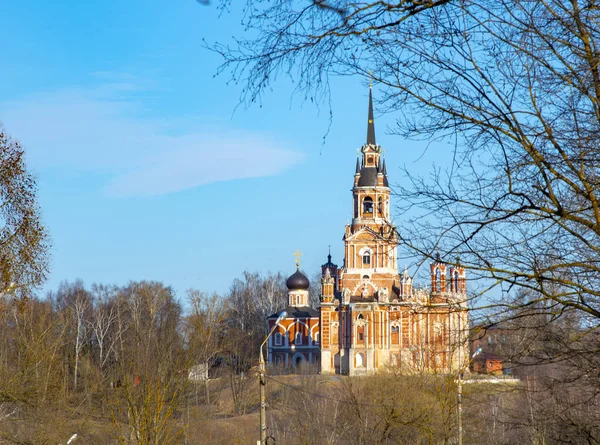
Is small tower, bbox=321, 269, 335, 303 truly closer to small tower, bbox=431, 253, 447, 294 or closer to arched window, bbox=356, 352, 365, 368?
arched window, bbox=356, 352, 365, 368

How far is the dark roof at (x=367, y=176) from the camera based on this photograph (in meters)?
63.2

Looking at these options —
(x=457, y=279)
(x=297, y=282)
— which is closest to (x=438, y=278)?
(x=457, y=279)

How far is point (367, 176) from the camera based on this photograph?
210 feet

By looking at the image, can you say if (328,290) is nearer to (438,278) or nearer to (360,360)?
(360,360)

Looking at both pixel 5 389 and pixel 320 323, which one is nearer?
pixel 5 389

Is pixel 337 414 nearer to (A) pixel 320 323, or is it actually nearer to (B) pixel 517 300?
(B) pixel 517 300

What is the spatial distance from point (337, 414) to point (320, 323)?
36035mm

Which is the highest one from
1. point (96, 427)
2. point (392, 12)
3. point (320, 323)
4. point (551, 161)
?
point (320, 323)

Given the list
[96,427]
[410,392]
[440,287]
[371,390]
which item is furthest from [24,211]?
[371,390]

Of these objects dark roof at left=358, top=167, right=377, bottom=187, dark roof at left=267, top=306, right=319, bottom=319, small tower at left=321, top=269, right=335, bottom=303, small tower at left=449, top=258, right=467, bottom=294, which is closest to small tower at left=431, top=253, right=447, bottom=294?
small tower at left=449, top=258, right=467, bottom=294

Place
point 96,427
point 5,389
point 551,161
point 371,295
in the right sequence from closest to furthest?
point 551,161 < point 5,389 < point 96,427 < point 371,295

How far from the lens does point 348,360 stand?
62.4 meters

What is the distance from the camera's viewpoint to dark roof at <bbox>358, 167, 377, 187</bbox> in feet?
208

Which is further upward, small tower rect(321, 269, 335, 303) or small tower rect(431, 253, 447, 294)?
small tower rect(321, 269, 335, 303)
